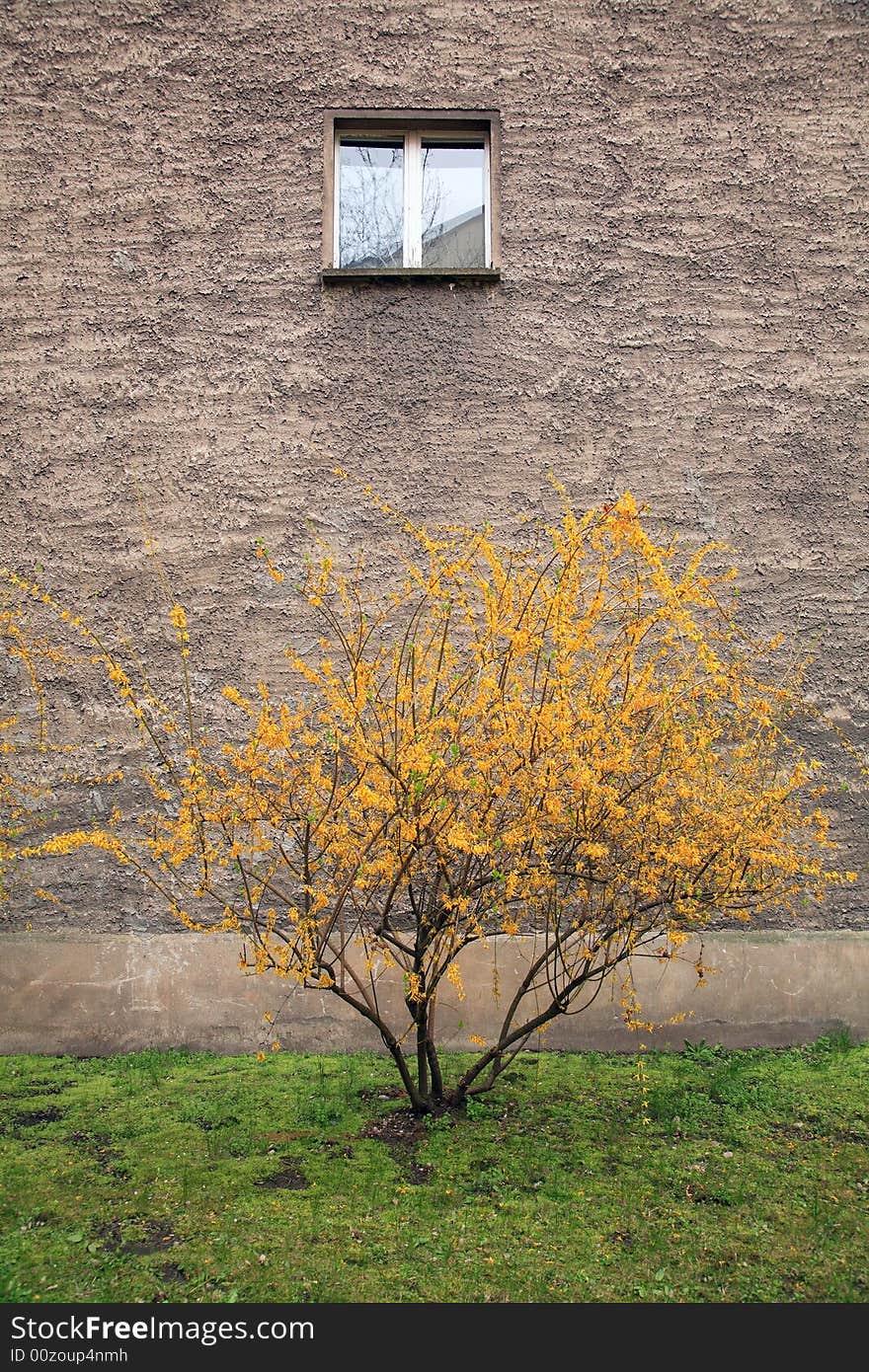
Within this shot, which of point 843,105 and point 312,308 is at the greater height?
point 843,105

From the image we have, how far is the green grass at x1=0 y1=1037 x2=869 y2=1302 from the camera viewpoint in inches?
118

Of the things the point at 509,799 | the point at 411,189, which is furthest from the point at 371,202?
the point at 509,799

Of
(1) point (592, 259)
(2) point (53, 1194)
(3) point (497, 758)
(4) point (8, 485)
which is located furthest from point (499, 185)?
(2) point (53, 1194)

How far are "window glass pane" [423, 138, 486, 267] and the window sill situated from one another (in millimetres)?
241

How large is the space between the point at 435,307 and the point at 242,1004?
376 centimetres

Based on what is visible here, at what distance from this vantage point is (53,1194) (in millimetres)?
3559

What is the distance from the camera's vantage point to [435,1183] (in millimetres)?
3621

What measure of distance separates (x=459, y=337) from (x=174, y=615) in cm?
253

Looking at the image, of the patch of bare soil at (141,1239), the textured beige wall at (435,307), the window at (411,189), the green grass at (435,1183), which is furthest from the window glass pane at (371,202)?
the patch of bare soil at (141,1239)

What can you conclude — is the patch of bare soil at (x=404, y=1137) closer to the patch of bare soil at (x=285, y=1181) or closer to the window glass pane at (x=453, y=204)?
the patch of bare soil at (x=285, y=1181)

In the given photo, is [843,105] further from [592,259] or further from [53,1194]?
[53,1194]

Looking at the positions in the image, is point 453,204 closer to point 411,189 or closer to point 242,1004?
point 411,189

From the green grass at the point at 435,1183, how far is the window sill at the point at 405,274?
403 cm
